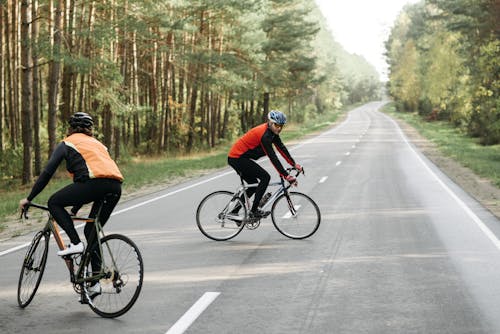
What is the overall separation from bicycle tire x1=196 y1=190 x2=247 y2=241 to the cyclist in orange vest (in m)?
4.35

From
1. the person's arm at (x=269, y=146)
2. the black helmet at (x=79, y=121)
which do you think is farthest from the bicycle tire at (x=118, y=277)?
the person's arm at (x=269, y=146)

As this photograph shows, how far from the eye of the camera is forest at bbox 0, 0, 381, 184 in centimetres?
2233

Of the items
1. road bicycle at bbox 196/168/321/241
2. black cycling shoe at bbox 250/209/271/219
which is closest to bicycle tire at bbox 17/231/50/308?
road bicycle at bbox 196/168/321/241

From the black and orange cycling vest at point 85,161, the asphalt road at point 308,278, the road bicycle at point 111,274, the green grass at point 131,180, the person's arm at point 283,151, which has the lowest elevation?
the green grass at point 131,180

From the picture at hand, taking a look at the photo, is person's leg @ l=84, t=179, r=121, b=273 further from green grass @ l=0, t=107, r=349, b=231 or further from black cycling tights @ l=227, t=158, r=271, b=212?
green grass @ l=0, t=107, r=349, b=231

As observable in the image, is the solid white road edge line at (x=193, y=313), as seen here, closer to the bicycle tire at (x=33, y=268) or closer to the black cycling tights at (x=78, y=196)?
the black cycling tights at (x=78, y=196)

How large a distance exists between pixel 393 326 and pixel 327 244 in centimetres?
403

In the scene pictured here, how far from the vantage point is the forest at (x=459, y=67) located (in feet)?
103

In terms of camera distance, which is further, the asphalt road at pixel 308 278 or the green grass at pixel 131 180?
the green grass at pixel 131 180

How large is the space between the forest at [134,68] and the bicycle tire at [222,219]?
1127 centimetres

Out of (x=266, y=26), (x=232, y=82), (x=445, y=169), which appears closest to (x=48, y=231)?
(x=445, y=169)

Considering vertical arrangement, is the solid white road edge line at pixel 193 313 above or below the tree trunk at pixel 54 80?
below

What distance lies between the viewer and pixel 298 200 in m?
10.3

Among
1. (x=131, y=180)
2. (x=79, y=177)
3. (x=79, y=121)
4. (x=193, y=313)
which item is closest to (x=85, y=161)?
(x=79, y=177)
